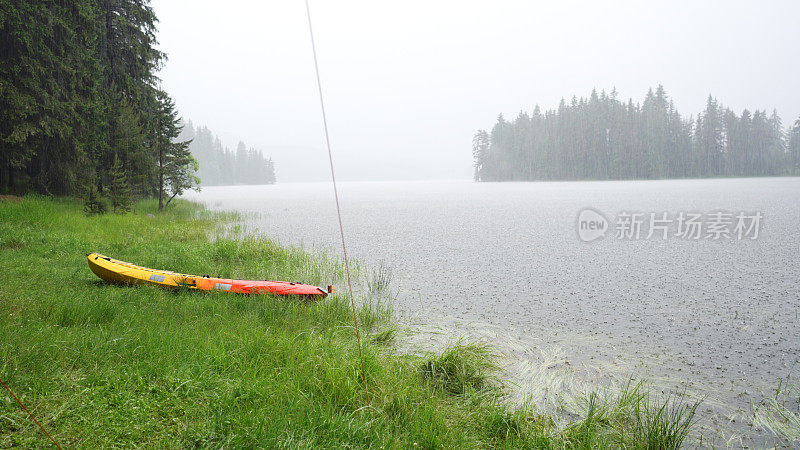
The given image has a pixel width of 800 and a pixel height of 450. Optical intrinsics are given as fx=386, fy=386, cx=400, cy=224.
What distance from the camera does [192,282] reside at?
5160 millimetres

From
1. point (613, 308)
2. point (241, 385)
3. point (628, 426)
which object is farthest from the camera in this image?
point (613, 308)

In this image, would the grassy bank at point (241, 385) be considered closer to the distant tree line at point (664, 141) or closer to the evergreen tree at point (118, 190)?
the evergreen tree at point (118, 190)

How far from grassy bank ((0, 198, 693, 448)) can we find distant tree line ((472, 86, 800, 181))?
6383 centimetres

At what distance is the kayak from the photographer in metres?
5.04

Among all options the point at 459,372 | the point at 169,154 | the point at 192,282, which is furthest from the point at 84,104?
the point at 459,372

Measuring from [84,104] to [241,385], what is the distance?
14488mm

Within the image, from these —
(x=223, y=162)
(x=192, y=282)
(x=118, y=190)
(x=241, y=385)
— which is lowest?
(x=241, y=385)

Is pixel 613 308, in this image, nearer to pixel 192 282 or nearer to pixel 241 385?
pixel 241 385

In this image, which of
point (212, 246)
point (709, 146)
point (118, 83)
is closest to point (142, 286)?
point (212, 246)

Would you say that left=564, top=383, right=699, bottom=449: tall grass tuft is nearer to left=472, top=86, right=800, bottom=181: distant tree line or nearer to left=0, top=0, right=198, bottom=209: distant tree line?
left=0, top=0, right=198, bottom=209: distant tree line

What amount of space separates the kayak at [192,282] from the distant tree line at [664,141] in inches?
2500

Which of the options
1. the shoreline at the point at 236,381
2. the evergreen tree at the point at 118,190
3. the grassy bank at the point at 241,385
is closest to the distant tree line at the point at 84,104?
the evergreen tree at the point at 118,190

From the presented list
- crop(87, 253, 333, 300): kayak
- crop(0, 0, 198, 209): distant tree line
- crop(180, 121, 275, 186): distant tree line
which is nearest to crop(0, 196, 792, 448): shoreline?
crop(87, 253, 333, 300): kayak

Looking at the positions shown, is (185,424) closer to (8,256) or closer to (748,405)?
(748,405)
